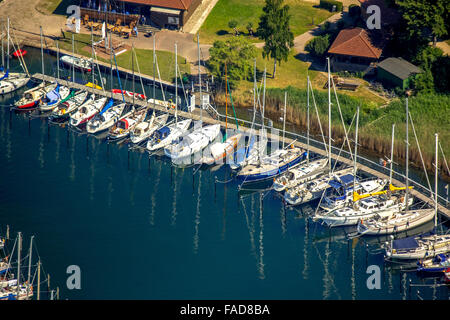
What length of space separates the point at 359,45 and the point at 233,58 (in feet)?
72.3

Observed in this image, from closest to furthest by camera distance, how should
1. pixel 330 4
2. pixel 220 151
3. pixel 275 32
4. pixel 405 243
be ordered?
pixel 405 243 < pixel 220 151 < pixel 275 32 < pixel 330 4

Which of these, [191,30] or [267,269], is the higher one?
[191,30]

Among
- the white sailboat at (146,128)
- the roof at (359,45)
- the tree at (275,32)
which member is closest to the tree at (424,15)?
the roof at (359,45)

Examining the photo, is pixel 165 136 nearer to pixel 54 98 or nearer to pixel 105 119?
pixel 105 119

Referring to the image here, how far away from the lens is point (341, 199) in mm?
99750

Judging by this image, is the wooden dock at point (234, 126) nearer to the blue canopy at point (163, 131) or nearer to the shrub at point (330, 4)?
the blue canopy at point (163, 131)

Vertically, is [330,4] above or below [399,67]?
above

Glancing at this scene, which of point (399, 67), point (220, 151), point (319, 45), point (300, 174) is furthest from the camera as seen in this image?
point (319, 45)

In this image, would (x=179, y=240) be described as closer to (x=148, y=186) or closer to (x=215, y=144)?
(x=148, y=186)

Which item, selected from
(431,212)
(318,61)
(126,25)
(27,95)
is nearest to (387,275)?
(431,212)

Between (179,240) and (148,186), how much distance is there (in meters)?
13.4

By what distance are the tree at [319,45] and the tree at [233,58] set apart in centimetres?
1252

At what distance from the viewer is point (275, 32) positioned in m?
129

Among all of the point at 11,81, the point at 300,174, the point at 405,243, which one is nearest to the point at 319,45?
the point at 300,174
